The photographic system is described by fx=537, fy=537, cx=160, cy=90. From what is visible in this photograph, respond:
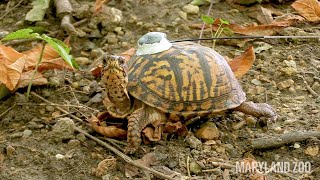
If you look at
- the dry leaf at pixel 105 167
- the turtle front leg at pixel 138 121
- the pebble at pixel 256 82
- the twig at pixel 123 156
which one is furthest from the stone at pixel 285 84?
the dry leaf at pixel 105 167

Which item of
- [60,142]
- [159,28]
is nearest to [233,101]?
[60,142]

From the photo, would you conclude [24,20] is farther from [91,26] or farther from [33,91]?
[33,91]

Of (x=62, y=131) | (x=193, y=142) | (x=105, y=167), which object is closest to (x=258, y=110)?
(x=193, y=142)

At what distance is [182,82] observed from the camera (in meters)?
2.75

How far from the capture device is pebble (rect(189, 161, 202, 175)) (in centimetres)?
260

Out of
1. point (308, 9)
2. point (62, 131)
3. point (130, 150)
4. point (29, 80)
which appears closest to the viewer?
point (130, 150)

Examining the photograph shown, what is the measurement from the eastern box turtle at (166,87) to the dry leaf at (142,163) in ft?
0.26

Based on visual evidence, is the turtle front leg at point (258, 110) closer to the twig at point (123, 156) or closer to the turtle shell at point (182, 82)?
the turtle shell at point (182, 82)

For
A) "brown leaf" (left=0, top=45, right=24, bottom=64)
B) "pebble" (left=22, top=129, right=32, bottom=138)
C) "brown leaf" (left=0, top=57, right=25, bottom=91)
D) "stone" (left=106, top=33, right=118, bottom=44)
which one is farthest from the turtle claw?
"stone" (left=106, top=33, right=118, bottom=44)

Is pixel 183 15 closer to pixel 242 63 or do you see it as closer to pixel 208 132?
pixel 242 63

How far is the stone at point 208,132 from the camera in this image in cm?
281

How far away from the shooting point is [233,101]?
2865mm

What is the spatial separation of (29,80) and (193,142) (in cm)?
105

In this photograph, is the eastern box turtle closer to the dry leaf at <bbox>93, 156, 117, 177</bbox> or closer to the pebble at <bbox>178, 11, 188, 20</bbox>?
the dry leaf at <bbox>93, 156, 117, 177</bbox>
